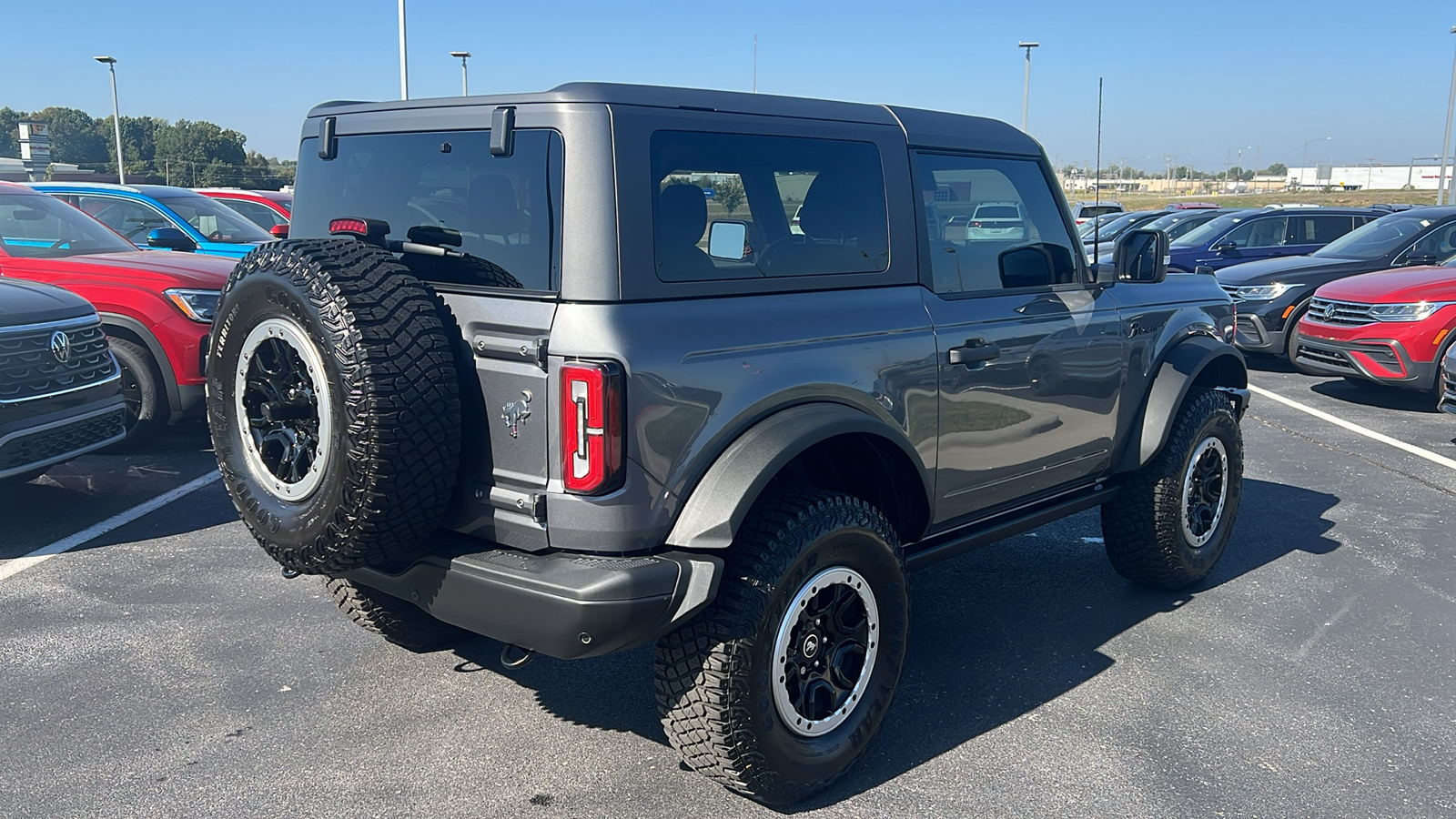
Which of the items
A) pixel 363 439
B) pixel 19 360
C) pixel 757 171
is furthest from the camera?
pixel 19 360

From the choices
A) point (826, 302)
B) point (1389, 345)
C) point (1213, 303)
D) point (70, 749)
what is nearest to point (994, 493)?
point (826, 302)

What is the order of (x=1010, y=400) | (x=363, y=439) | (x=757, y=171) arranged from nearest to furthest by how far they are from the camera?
(x=363, y=439)
(x=757, y=171)
(x=1010, y=400)

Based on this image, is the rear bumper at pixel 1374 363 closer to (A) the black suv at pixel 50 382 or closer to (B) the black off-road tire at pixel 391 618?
(B) the black off-road tire at pixel 391 618

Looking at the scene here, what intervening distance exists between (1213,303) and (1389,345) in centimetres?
553

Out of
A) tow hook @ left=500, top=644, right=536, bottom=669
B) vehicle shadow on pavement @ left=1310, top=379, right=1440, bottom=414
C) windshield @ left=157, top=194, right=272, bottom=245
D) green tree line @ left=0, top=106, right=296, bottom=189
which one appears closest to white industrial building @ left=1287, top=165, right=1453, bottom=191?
green tree line @ left=0, top=106, right=296, bottom=189

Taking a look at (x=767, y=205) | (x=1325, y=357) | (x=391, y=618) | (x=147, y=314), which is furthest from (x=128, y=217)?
(x=1325, y=357)

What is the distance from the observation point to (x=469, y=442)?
309cm

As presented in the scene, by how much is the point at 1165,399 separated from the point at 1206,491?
2.18 ft

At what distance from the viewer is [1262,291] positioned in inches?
478

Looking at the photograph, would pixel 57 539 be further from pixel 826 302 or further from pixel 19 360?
pixel 826 302

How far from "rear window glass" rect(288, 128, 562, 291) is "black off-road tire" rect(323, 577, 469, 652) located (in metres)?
1.29

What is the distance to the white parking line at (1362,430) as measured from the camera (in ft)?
25.9

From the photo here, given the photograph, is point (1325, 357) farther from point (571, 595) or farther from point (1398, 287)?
point (571, 595)

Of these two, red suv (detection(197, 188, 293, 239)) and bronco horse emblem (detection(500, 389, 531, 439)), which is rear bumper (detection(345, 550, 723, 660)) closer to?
bronco horse emblem (detection(500, 389, 531, 439))
